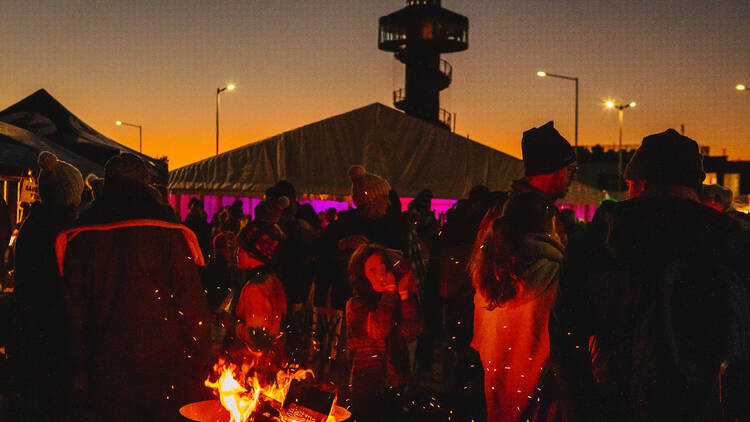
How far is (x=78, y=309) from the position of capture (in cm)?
397

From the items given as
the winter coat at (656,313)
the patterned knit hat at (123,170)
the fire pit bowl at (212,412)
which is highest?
the patterned knit hat at (123,170)

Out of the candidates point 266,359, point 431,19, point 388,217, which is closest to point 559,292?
point 266,359

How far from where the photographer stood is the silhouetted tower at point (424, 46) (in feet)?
153

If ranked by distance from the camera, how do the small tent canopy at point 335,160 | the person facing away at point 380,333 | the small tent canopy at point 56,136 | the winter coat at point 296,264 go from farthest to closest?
the small tent canopy at point 335,160 < the small tent canopy at point 56,136 < the winter coat at point 296,264 < the person facing away at point 380,333

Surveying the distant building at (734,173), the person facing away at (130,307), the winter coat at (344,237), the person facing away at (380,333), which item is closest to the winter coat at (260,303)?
the person facing away at (380,333)

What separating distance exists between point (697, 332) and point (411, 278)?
3.05 meters

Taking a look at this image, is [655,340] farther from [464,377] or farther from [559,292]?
[464,377]

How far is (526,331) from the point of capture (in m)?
3.56

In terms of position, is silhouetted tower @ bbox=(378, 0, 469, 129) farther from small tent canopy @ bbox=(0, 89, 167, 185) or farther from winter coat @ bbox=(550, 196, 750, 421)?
winter coat @ bbox=(550, 196, 750, 421)

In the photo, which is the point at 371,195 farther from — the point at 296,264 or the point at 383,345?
the point at 296,264

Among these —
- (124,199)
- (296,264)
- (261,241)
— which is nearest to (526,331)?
(124,199)

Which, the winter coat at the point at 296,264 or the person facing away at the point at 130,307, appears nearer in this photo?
the person facing away at the point at 130,307

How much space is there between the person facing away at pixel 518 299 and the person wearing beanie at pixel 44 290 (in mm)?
2208

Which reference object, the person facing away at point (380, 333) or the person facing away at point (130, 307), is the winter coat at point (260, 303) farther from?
the person facing away at point (130, 307)
